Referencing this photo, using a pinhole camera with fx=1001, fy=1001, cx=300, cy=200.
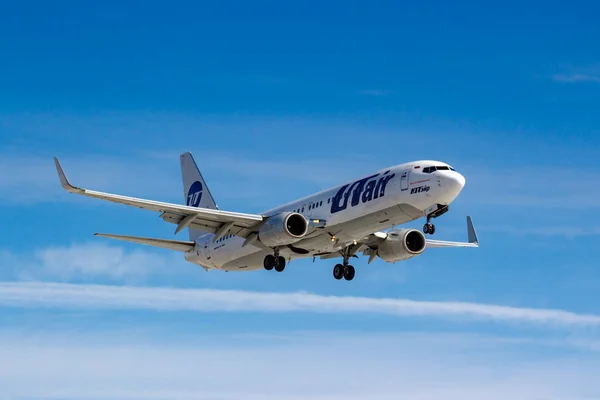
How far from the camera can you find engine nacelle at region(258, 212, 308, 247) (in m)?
57.7

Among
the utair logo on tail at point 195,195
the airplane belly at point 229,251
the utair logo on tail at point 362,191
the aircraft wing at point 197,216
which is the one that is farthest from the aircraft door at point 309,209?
the utair logo on tail at point 195,195

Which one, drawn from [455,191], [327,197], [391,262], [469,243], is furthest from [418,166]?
[469,243]

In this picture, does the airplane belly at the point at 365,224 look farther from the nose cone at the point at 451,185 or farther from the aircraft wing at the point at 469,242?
the aircraft wing at the point at 469,242

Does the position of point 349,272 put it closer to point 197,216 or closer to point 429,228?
point 429,228

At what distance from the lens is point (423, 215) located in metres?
55.5

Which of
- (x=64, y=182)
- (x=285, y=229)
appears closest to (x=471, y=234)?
(x=285, y=229)

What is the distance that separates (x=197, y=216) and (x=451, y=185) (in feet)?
49.0

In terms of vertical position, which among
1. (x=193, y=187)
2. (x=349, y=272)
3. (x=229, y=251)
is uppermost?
(x=193, y=187)

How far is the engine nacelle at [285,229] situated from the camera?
189 feet

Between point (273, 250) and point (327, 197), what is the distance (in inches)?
205

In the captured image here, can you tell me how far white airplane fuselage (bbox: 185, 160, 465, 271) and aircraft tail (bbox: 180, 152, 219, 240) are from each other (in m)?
11.6

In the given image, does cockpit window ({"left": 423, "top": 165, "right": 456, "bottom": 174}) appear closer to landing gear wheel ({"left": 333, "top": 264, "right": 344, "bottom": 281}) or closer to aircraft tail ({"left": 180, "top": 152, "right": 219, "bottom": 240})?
landing gear wheel ({"left": 333, "top": 264, "right": 344, "bottom": 281})

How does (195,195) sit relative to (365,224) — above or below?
Result: above

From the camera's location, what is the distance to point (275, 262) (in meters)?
60.4
